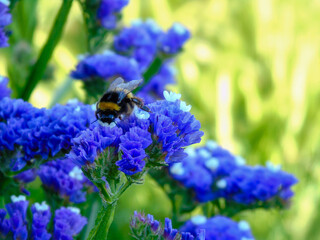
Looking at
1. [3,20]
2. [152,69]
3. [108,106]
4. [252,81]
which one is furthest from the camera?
[252,81]

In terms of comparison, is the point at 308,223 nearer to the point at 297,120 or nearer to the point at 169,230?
the point at 297,120

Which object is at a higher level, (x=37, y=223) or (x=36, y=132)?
(x=36, y=132)

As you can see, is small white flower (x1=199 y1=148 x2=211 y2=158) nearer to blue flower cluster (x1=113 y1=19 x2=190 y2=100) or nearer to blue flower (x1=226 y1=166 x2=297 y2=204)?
blue flower (x1=226 y1=166 x2=297 y2=204)

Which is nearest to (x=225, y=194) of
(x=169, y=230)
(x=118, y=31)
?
(x=169, y=230)

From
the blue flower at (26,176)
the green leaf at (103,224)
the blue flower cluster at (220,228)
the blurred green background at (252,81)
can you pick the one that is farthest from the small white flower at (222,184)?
the blurred green background at (252,81)

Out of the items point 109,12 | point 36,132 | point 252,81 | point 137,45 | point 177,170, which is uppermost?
point 252,81

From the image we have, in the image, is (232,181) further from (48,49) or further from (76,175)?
(48,49)

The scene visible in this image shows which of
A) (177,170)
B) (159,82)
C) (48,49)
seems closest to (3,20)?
(48,49)
